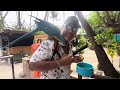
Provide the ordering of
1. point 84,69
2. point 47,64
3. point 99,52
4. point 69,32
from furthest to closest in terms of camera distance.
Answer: point 99,52, point 84,69, point 69,32, point 47,64

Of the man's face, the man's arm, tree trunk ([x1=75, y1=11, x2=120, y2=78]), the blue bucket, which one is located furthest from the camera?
tree trunk ([x1=75, y1=11, x2=120, y2=78])

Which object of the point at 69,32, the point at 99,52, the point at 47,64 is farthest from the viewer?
the point at 99,52

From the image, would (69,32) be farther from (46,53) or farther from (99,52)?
(99,52)

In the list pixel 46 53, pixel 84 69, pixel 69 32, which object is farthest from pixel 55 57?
pixel 84 69

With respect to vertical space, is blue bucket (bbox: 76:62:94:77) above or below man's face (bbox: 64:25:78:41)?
below

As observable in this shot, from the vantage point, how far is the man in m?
1.20

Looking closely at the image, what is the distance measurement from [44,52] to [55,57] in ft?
0.33

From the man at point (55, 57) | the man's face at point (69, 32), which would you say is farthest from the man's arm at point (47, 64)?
the man's face at point (69, 32)

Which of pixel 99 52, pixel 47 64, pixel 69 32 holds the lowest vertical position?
pixel 99 52

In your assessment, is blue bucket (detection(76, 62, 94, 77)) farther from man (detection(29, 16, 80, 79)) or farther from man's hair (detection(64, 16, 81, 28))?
man's hair (detection(64, 16, 81, 28))

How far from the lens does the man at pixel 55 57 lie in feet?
3.92

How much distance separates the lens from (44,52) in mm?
1236

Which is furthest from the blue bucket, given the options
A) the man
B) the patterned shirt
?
the patterned shirt
